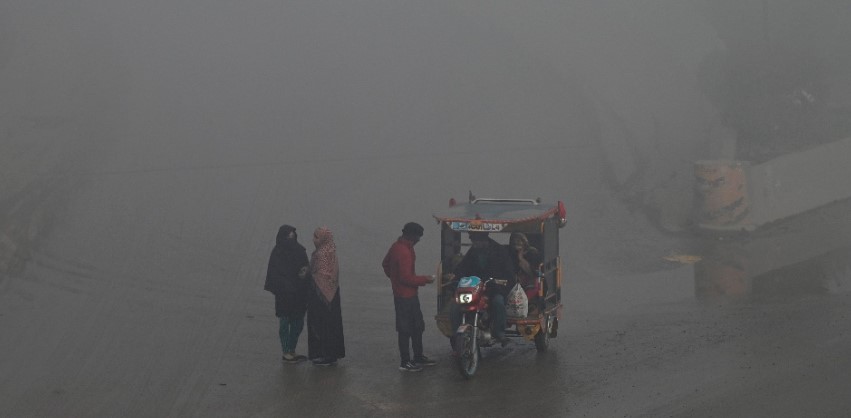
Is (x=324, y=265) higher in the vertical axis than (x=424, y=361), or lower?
higher

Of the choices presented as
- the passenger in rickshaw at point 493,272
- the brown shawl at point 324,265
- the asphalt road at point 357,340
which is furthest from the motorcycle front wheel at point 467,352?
the brown shawl at point 324,265

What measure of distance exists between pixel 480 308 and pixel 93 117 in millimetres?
15209

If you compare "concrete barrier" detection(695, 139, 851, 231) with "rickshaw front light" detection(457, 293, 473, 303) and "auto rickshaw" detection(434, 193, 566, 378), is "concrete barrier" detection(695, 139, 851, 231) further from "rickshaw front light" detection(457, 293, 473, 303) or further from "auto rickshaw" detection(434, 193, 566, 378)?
"rickshaw front light" detection(457, 293, 473, 303)

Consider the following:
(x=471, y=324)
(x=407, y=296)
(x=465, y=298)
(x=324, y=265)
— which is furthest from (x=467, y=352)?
(x=324, y=265)

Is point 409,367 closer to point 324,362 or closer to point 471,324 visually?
point 471,324

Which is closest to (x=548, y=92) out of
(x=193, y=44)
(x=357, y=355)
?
(x=193, y=44)

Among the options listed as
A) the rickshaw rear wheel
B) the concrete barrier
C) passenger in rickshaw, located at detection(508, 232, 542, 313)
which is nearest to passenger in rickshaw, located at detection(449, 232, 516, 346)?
passenger in rickshaw, located at detection(508, 232, 542, 313)

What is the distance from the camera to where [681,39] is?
3691 centimetres

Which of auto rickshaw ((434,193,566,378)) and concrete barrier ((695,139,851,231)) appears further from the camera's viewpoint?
concrete barrier ((695,139,851,231))

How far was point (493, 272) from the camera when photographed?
33.4 feet

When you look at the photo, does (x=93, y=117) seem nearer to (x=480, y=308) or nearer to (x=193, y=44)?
(x=193, y=44)

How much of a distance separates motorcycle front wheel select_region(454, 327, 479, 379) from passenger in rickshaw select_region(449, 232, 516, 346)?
16.3 inches

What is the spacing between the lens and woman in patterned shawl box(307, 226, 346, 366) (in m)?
9.99

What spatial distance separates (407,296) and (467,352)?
92 centimetres
